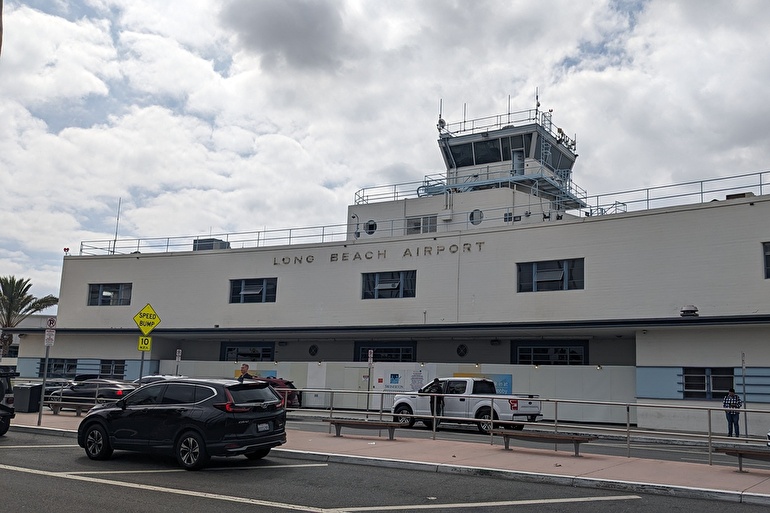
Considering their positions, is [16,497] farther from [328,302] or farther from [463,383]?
[328,302]

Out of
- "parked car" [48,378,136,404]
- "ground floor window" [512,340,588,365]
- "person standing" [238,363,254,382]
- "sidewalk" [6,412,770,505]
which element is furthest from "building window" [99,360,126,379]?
"sidewalk" [6,412,770,505]

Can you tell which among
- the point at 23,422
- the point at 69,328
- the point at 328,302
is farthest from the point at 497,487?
the point at 69,328

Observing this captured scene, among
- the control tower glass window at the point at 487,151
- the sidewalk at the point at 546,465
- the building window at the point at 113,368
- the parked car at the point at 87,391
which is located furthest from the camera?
the control tower glass window at the point at 487,151

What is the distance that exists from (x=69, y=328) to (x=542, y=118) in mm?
29211

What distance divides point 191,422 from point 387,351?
22.9 m

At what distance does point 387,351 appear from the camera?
3641 cm

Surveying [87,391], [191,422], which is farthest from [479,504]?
[87,391]

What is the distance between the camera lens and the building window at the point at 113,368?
40.8 m

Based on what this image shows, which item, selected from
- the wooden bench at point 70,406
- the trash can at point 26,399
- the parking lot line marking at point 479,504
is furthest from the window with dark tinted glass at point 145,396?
the trash can at point 26,399

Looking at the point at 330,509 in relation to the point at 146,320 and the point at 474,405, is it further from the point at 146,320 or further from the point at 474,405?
the point at 146,320

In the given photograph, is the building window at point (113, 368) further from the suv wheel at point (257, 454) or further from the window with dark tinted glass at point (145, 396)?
the suv wheel at point (257, 454)

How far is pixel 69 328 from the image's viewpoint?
140ft

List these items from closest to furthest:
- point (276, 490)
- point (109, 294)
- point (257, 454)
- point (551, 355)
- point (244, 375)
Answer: point (276, 490) < point (257, 454) < point (244, 375) < point (551, 355) < point (109, 294)

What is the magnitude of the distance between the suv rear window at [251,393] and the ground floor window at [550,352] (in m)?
19.6
